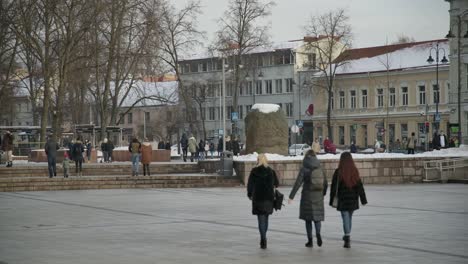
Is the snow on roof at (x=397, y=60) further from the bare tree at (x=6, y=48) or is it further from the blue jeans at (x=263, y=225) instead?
the blue jeans at (x=263, y=225)

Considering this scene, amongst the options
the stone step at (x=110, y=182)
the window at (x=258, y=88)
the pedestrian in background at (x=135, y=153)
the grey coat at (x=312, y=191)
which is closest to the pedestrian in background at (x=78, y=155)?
the pedestrian in background at (x=135, y=153)

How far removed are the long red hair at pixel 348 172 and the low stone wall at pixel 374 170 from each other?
20672 millimetres

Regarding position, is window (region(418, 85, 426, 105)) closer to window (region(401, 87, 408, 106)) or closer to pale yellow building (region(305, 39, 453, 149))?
pale yellow building (region(305, 39, 453, 149))

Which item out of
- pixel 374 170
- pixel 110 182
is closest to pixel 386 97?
pixel 374 170

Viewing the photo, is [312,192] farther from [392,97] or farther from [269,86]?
Result: [269,86]

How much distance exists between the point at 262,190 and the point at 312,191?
795 millimetres

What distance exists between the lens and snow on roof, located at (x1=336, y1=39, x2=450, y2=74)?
96.0 meters

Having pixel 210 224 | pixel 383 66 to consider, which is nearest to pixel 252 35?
pixel 383 66

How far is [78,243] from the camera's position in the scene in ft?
54.6

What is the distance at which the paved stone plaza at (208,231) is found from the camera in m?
14.7

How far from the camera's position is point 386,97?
9681cm

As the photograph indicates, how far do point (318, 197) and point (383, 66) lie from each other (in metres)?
84.3

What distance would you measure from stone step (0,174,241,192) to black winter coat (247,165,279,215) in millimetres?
20473

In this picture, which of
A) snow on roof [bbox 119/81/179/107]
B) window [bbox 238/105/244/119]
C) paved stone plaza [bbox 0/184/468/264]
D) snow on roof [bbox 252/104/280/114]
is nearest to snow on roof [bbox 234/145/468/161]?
snow on roof [bbox 252/104/280/114]
